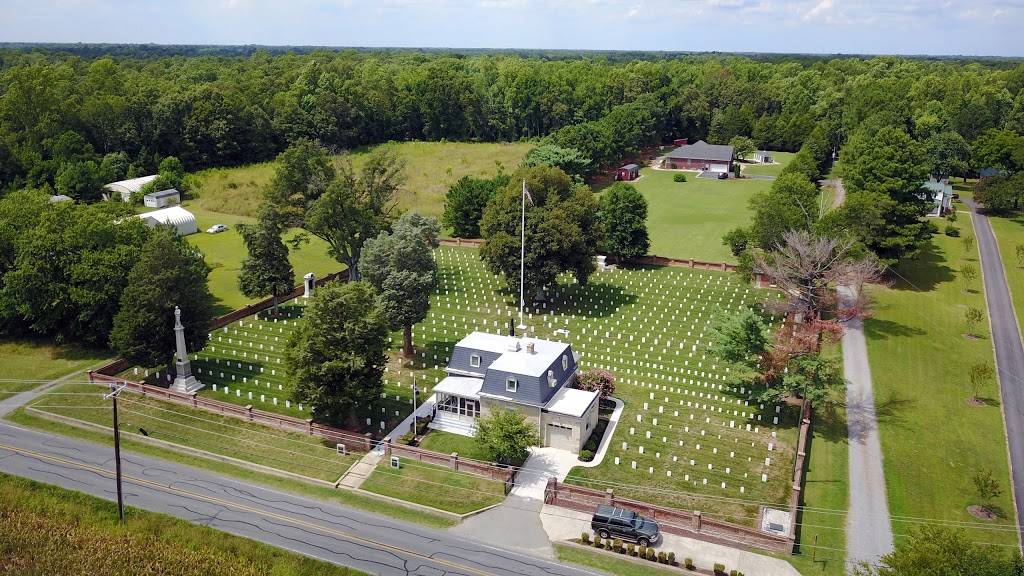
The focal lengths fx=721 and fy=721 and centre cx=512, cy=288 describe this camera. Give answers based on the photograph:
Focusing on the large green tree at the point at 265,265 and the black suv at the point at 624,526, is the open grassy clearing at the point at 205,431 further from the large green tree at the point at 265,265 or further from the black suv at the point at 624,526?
the large green tree at the point at 265,265

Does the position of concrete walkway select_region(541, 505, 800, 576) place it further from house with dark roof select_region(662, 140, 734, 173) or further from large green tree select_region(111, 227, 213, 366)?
house with dark roof select_region(662, 140, 734, 173)

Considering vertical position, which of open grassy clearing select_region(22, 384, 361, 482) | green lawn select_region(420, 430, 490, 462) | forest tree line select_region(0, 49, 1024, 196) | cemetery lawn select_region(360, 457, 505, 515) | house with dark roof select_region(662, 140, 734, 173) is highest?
forest tree line select_region(0, 49, 1024, 196)

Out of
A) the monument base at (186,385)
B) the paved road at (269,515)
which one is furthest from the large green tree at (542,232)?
the paved road at (269,515)

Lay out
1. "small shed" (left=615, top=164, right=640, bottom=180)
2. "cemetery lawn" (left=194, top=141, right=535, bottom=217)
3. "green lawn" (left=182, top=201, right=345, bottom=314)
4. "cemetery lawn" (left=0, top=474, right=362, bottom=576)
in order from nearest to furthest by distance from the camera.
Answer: "cemetery lawn" (left=0, top=474, right=362, bottom=576), "green lawn" (left=182, top=201, right=345, bottom=314), "cemetery lawn" (left=194, top=141, right=535, bottom=217), "small shed" (left=615, top=164, right=640, bottom=180)

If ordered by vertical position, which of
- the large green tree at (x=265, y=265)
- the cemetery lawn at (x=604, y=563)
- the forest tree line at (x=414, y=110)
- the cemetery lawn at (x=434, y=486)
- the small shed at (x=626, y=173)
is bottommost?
the cemetery lawn at (x=604, y=563)

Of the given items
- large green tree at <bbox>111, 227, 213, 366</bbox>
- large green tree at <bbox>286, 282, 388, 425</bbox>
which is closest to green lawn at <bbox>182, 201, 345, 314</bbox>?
large green tree at <bbox>111, 227, 213, 366</bbox>

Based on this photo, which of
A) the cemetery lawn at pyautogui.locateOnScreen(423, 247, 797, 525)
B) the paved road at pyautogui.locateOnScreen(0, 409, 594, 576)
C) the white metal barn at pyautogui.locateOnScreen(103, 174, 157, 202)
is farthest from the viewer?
the white metal barn at pyautogui.locateOnScreen(103, 174, 157, 202)

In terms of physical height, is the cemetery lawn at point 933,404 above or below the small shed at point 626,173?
below

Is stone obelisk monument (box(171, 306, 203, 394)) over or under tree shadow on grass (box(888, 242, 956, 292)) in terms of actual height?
under
